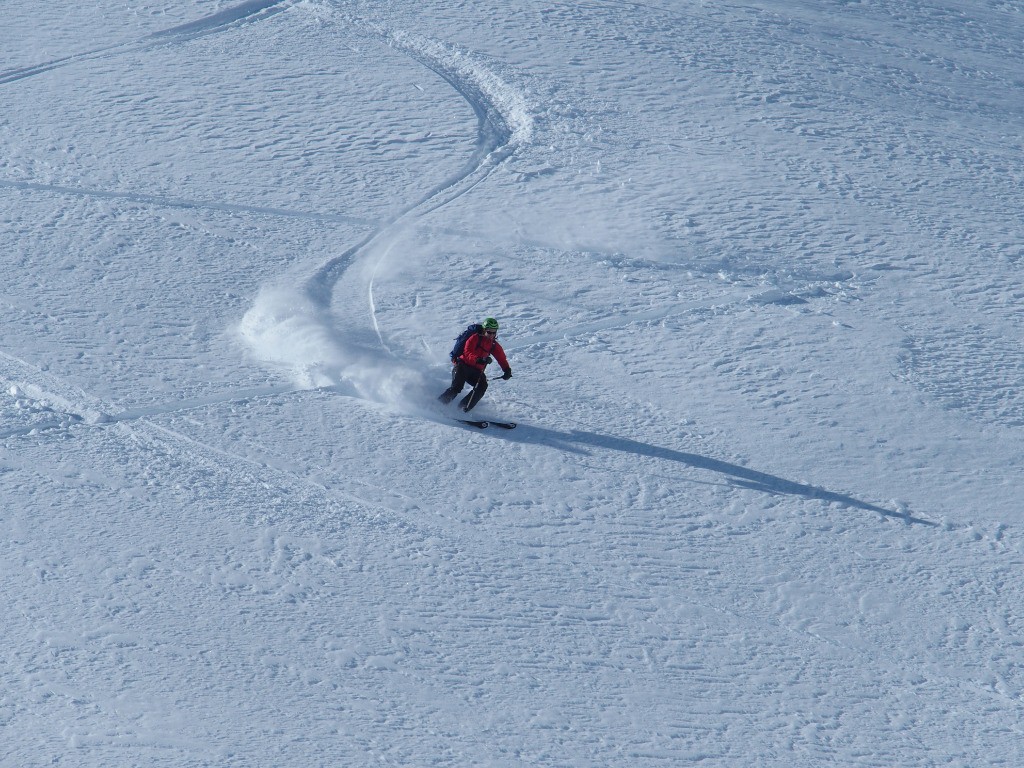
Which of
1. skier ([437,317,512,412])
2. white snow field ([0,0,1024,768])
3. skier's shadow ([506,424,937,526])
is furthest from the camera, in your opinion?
skier ([437,317,512,412])

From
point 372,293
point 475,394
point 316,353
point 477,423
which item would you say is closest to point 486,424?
point 477,423

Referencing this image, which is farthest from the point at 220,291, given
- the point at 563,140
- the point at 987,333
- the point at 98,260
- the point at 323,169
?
the point at 987,333

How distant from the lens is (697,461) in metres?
10.1

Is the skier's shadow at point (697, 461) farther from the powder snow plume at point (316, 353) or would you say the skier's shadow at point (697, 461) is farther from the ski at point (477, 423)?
the powder snow plume at point (316, 353)

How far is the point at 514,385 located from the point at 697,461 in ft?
6.01

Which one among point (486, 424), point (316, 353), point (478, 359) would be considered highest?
point (478, 359)

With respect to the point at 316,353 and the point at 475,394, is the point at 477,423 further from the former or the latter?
the point at 316,353

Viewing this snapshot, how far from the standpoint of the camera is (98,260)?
1212 centimetres

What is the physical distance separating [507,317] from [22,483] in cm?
465

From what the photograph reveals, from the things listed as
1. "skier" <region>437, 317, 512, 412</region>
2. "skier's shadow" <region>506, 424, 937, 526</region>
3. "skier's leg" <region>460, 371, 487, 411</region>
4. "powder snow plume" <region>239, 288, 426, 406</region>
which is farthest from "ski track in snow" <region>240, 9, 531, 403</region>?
"skier's shadow" <region>506, 424, 937, 526</region>

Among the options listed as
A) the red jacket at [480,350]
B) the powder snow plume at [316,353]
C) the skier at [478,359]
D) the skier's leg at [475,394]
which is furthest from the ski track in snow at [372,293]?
the red jacket at [480,350]

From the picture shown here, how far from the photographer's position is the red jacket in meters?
10.0

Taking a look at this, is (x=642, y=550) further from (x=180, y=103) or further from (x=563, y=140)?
(x=180, y=103)

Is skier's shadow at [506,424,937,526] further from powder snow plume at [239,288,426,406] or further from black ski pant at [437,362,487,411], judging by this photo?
powder snow plume at [239,288,426,406]
